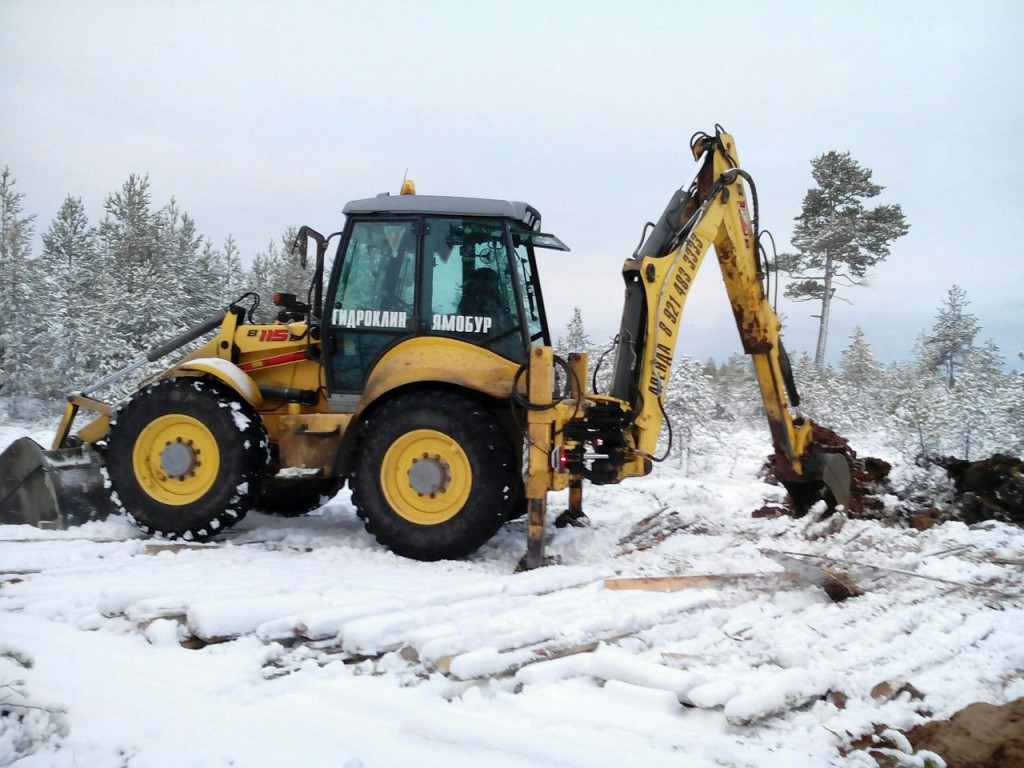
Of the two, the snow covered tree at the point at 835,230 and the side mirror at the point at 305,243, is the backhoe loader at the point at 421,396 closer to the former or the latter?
the side mirror at the point at 305,243

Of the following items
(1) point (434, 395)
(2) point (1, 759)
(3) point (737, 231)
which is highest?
(3) point (737, 231)

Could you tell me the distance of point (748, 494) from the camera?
9.13 m

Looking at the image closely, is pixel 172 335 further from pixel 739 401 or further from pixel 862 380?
pixel 862 380

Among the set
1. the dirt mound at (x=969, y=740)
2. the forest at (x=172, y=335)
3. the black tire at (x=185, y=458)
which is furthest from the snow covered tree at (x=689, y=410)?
the dirt mound at (x=969, y=740)

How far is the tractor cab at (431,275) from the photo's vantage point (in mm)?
5711

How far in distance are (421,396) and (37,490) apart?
3349 millimetres

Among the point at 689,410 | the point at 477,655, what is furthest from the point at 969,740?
the point at 689,410

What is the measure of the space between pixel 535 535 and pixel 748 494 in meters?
4.90

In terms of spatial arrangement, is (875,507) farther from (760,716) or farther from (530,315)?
(760,716)

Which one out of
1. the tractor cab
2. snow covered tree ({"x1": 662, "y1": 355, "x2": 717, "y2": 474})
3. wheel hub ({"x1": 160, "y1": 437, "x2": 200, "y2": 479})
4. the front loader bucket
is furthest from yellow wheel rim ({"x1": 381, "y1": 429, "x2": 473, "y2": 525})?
snow covered tree ({"x1": 662, "y1": 355, "x2": 717, "y2": 474})

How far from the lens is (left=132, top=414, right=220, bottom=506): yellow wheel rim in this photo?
18.7ft

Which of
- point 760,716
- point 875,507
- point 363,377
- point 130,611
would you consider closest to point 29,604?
point 130,611

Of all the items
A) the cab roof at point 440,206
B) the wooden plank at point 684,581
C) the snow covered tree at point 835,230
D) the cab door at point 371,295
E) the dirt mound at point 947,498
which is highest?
the snow covered tree at point 835,230

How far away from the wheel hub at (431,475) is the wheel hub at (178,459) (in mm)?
1837
